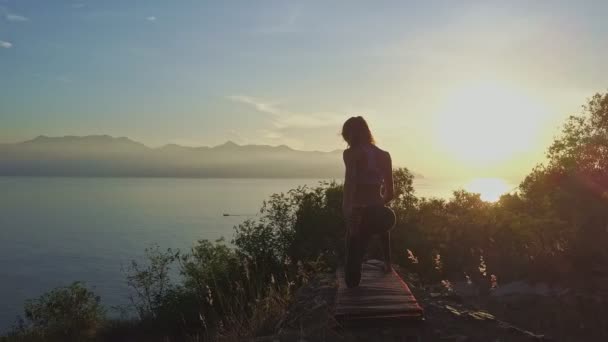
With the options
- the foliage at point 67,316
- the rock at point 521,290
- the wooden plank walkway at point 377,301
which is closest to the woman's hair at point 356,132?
the wooden plank walkway at point 377,301

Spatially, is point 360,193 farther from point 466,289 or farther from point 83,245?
point 83,245

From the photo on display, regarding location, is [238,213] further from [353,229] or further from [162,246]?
[353,229]

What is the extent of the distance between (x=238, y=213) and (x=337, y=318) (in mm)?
194220

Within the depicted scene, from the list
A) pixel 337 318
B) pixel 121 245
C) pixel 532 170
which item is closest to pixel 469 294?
pixel 337 318

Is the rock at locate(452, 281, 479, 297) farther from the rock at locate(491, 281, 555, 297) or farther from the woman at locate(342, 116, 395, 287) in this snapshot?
the woman at locate(342, 116, 395, 287)

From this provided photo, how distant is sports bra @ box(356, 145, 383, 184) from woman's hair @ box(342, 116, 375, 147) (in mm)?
138

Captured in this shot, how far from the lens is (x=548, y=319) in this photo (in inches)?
328

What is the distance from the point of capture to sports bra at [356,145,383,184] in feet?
24.5

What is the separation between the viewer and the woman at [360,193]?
748 centimetres

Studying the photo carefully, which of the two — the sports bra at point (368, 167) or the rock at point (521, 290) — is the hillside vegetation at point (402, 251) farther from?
the sports bra at point (368, 167)

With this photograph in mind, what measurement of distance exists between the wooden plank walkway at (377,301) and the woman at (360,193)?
1.33 feet

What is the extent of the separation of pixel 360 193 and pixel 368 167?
452 millimetres

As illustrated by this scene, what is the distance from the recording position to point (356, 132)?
296 inches

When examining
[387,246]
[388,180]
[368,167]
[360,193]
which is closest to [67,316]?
[387,246]
